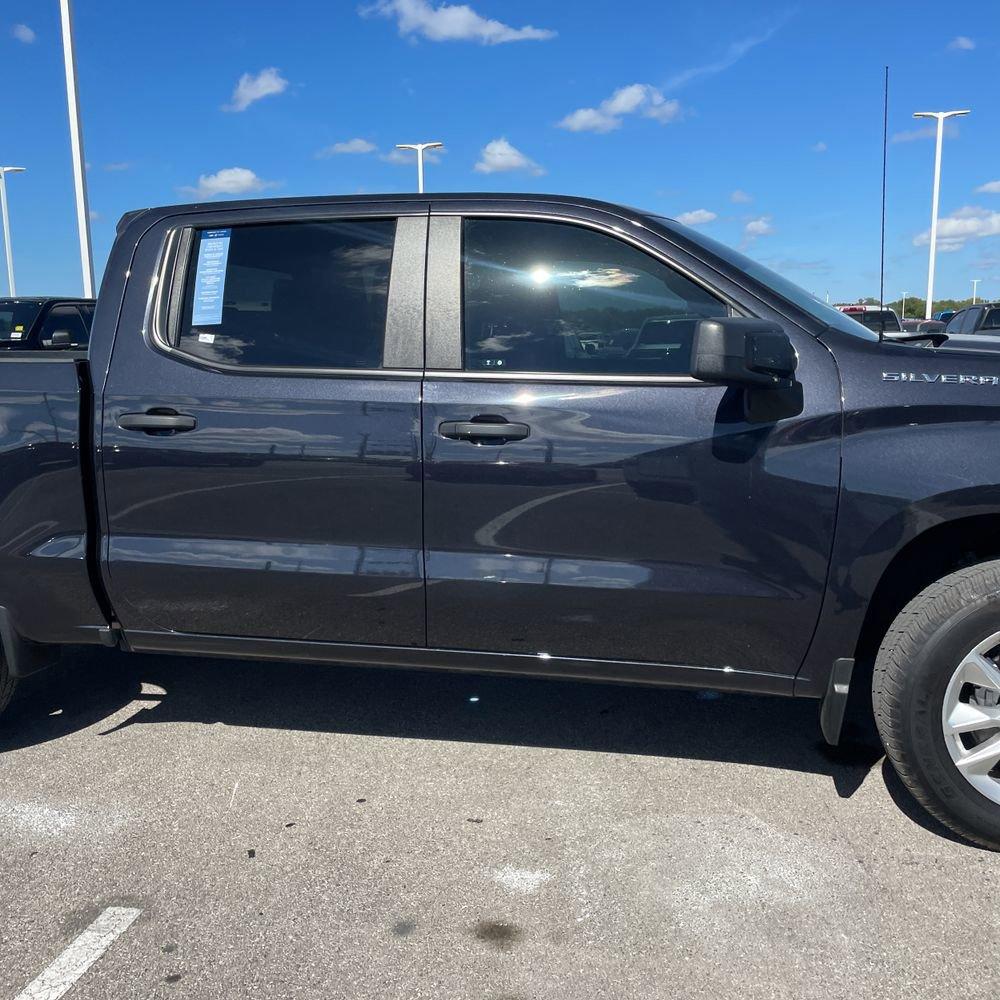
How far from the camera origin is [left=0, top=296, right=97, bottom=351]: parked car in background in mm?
10625

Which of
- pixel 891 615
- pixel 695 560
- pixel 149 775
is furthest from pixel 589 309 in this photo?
pixel 149 775

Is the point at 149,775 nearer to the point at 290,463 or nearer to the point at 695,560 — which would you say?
the point at 290,463

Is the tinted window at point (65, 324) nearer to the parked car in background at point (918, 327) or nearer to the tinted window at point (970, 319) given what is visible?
the parked car in background at point (918, 327)

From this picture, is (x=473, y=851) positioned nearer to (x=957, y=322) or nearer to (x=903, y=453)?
(x=903, y=453)

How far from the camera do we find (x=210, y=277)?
3.27m

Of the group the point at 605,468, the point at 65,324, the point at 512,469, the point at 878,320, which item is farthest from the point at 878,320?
the point at 65,324

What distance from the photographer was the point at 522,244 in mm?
3047

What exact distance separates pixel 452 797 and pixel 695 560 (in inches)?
45.6

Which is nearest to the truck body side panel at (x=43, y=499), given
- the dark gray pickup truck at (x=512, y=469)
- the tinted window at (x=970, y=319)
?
the dark gray pickup truck at (x=512, y=469)

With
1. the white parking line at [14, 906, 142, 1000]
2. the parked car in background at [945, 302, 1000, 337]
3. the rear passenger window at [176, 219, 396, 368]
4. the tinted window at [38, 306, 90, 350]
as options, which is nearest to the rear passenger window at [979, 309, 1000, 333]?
the parked car in background at [945, 302, 1000, 337]

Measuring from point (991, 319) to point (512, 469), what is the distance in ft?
43.4

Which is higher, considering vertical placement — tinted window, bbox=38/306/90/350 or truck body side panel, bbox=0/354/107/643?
tinted window, bbox=38/306/90/350

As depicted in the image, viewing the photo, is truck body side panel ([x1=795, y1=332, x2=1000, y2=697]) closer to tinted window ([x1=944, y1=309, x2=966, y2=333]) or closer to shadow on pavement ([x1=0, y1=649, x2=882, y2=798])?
shadow on pavement ([x1=0, y1=649, x2=882, y2=798])

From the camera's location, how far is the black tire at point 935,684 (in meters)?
2.66
